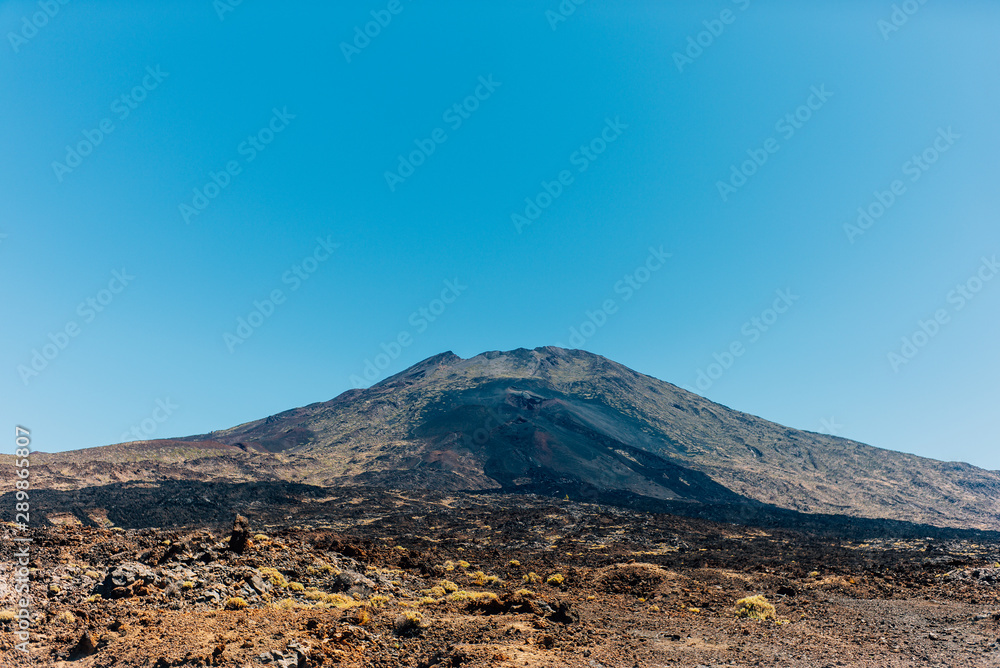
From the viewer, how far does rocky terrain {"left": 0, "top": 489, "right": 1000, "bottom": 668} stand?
13.3 meters

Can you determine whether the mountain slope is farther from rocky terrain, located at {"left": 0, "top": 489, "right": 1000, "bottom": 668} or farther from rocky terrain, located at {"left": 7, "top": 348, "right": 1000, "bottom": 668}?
rocky terrain, located at {"left": 0, "top": 489, "right": 1000, "bottom": 668}

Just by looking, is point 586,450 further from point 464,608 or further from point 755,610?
point 464,608

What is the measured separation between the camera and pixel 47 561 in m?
20.0

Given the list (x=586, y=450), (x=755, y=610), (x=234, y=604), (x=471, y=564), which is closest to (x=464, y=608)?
(x=234, y=604)

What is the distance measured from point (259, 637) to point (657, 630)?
42.8ft

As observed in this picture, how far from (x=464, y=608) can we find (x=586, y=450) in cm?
10330

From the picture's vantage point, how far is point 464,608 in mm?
19516

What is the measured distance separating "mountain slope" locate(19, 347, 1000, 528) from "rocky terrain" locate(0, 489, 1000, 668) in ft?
201

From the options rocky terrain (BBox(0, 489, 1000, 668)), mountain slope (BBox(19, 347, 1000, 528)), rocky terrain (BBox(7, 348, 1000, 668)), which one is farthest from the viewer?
mountain slope (BBox(19, 347, 1000, 528))

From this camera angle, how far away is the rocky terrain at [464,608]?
13.3 metres

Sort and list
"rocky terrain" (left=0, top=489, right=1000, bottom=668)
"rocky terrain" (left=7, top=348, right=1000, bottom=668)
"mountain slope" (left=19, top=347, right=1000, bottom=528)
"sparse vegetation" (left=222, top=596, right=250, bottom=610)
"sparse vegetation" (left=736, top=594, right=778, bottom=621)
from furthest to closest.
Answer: "mountain slope" (left=19, top=347, right=1000, bottom=528)
"sparse vegetation" (left=736, top=594, right=778, bottom=621)
"sparse vegetation" (left=222, top=596, right=250, bottom=610)
"rocky terrain" (left=7, top=348, right=1000, bottom=668)
"rocky terrain" (left=0, top=489, right=1000, bottom=668)

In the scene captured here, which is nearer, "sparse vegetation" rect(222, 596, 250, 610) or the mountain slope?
"sparse vegetation" rect(222, 596, 250, 610)

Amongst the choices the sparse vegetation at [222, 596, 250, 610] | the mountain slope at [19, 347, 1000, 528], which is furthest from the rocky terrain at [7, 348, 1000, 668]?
the mountain slope at [19, 347, 1000, 528]

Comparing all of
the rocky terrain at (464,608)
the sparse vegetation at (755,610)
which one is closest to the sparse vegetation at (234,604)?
the rocky terrain at (464,608)
